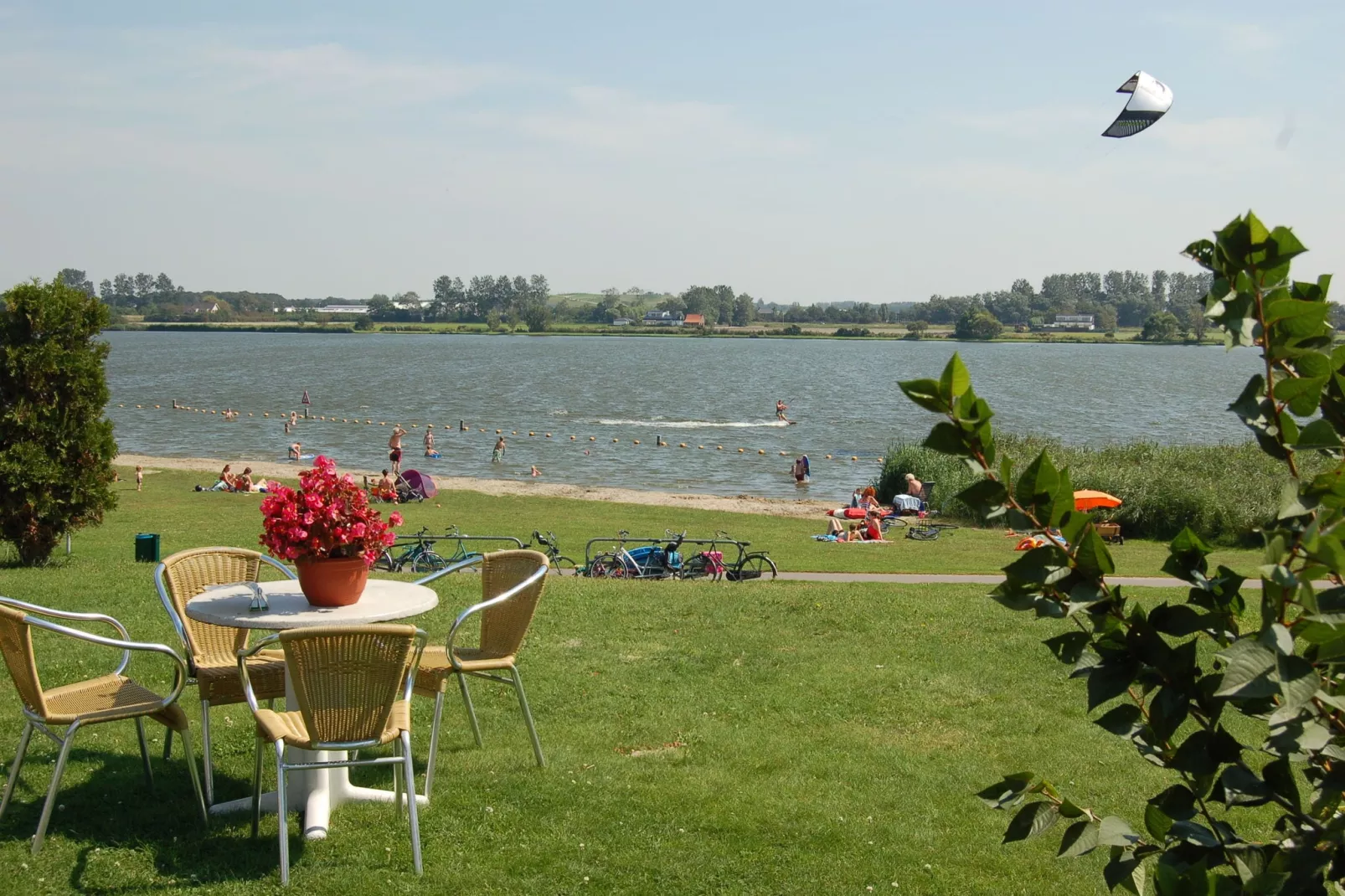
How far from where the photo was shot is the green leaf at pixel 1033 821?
187cm

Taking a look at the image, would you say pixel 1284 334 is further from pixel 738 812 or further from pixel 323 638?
pixel 738 812

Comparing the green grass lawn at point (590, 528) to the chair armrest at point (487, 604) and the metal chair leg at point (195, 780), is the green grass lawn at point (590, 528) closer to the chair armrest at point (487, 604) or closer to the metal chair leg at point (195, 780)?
the chair armrest at point (487, 604)

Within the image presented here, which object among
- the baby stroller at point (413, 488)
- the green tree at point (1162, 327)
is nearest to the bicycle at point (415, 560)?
the baby stroller at point (413, 488)

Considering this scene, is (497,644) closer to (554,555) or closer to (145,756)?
(145,756)

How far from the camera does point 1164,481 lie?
25562mm

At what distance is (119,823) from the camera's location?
5738mm

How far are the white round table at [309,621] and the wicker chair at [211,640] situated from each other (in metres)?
0.20

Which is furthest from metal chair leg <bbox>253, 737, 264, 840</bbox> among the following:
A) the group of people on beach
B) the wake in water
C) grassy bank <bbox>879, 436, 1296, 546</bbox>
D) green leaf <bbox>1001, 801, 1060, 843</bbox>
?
the wake in water

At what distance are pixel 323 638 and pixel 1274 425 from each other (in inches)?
167

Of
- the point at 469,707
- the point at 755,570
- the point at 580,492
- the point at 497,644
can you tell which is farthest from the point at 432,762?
the point at 580,492

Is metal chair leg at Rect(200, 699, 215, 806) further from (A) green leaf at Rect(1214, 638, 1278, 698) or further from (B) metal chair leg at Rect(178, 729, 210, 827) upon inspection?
(A) green leaf at Rect(1214, 638, 1278, 698)

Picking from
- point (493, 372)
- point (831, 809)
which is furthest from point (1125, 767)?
point (493, 372)

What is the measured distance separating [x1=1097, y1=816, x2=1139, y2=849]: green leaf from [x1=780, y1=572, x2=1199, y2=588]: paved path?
43.0 ft

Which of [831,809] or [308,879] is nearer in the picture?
[308,879]
